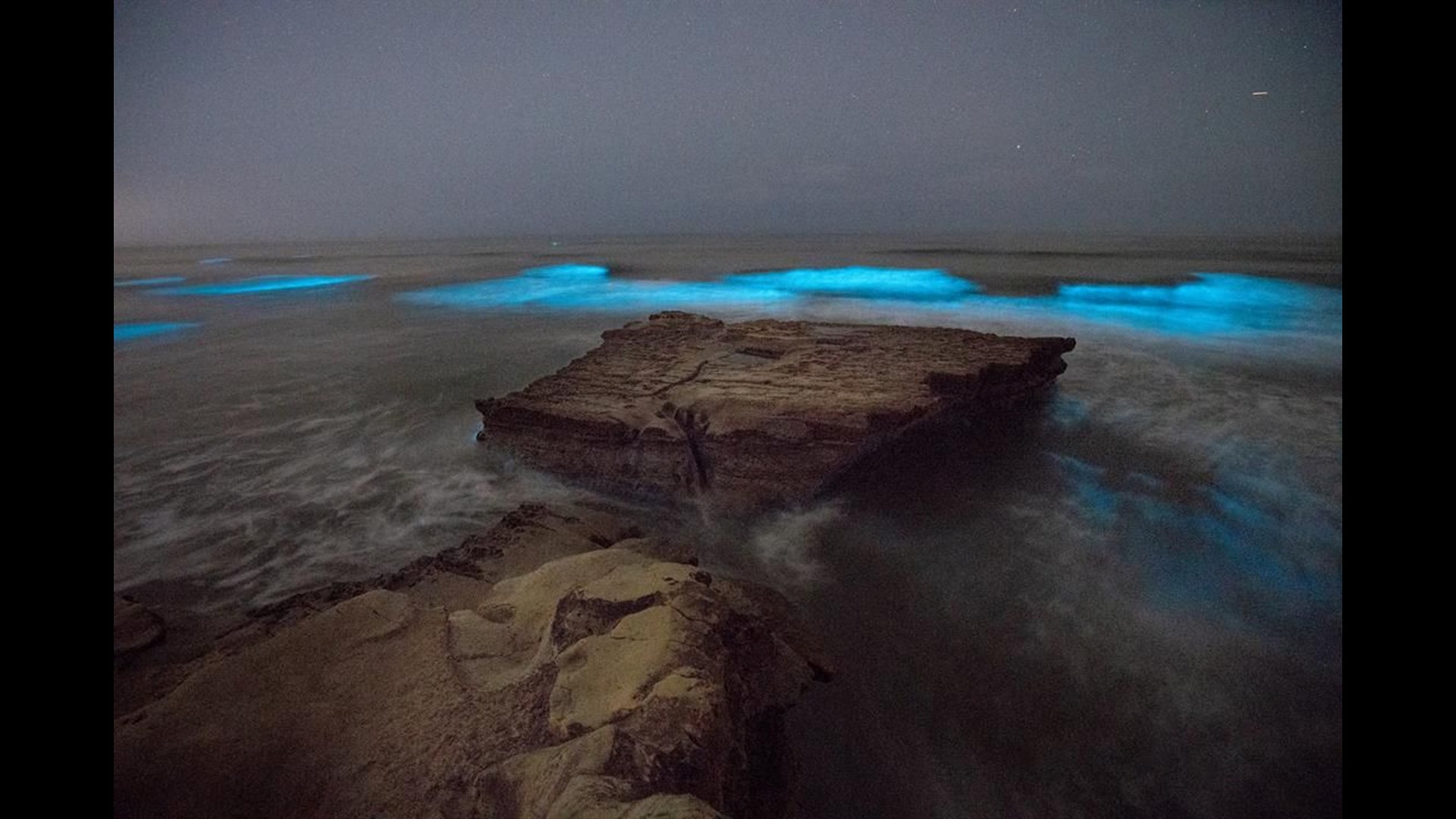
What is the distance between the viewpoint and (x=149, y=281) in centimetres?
3862

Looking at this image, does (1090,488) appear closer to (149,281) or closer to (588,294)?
(588,294)

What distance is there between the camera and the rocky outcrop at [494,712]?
250cm

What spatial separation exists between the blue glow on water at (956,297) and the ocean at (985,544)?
4.06 metres

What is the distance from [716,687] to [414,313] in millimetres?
23234

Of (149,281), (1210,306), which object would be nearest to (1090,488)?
(1210,306)

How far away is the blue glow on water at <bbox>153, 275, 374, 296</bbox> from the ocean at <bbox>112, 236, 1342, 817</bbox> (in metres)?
20.6

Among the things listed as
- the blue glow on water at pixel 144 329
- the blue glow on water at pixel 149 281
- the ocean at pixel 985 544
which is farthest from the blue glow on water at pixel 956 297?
the blue glow on water at pixel 149 281

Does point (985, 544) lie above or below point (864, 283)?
below

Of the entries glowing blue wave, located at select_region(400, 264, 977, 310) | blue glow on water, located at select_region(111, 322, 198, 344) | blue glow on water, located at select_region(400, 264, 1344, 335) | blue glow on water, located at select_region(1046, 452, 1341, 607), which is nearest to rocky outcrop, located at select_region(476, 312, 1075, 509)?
blue glow on water, located at select_region(1046, 452, 1341, 607)

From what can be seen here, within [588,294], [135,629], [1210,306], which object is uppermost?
[588,294]

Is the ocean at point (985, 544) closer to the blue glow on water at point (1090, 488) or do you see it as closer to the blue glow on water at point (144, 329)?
the blue glow on water at point (1090, 488)

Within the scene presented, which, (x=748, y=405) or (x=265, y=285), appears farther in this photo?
(x=265, y=285)

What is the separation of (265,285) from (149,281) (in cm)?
1150

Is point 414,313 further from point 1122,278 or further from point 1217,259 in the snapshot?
point 1217,259
